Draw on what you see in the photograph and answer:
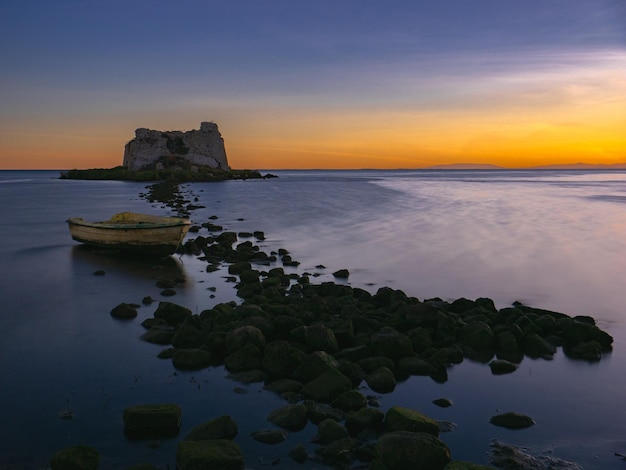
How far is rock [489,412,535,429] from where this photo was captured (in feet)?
25.3

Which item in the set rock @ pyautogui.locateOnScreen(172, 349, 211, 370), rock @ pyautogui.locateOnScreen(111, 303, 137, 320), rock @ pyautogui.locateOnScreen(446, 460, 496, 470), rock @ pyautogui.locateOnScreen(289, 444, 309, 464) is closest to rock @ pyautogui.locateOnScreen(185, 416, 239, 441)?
rock @ pyautogui.locateOnScreen(289, 444, 309, 464)

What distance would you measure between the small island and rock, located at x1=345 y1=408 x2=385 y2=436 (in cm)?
10630

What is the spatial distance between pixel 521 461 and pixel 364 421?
6.62 feet

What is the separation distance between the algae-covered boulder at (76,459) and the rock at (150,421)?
1.05 metres

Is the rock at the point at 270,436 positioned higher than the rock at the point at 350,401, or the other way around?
the rock at the point at 350,401

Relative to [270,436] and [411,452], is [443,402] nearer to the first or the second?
[411,452]

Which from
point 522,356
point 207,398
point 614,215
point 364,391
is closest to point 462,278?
point 522,356

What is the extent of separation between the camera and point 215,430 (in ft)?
23.2

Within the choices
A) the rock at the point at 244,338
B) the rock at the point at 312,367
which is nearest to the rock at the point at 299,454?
the rock at the point at 312,367

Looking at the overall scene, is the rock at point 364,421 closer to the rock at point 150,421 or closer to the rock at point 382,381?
the rock at point 382,381

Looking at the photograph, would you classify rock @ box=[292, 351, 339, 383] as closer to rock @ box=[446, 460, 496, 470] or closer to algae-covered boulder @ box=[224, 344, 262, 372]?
algae-covered boulder @ box=[224, 344, 262, 372]

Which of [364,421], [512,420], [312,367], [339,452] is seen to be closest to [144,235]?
[312,367]

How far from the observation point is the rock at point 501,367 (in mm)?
9648

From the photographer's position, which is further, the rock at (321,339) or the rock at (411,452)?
the rock at (321,339)
